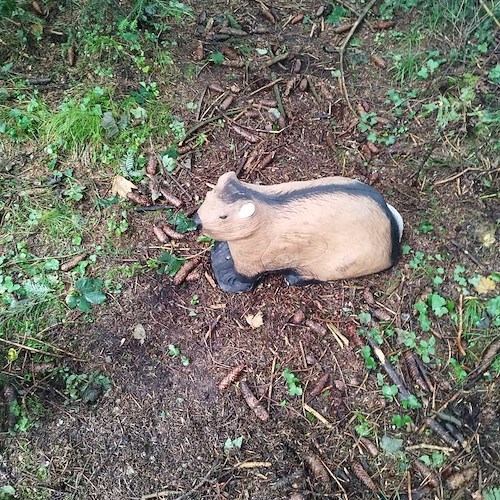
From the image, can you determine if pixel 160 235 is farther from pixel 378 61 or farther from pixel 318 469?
pixel 378 61

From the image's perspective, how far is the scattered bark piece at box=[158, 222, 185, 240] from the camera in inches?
128

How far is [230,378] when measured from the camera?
2.88m

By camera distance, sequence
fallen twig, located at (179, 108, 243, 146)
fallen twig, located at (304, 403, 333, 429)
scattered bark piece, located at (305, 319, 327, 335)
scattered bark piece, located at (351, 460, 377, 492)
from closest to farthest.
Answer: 1. scattered bark piece, located at (351, 460, 377, 492)
2. fallen twig, located at (304, 403, 333, 429)
3. scattered bark piece, located at (305, 319, 327, 335)
4. fallen twig, located at (179, 108, 243, 146)

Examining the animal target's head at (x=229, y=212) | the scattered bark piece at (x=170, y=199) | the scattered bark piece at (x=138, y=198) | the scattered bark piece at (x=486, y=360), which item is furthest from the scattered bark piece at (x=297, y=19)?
the scattered bark piece at (x=486, y=360)

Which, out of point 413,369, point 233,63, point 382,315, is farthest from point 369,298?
point 233,63

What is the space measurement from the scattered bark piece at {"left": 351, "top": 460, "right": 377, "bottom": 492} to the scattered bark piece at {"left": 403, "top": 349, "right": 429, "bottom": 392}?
59 cm

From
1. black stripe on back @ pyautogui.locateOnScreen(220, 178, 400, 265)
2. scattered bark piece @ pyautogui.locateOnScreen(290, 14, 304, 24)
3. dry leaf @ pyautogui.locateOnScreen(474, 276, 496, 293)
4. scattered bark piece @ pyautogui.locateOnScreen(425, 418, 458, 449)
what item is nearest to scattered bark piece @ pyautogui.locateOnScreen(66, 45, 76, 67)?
scattered bark piece @ pyautogui.locateOnScreen(290, 14, 304, 24)

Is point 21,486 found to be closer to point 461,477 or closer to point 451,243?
point 461,477

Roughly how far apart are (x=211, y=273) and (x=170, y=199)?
0.62m

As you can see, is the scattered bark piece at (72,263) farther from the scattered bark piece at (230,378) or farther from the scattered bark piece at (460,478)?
the scattered bark piece at (460,478)

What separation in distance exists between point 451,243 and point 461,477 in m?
1.41

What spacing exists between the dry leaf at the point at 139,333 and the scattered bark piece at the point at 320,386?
3.51ft

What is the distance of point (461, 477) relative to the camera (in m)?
2.68

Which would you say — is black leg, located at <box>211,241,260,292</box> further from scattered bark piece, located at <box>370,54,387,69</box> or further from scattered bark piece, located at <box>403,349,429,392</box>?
scattered bark piece, located at <box>370,54,387,69</box>
